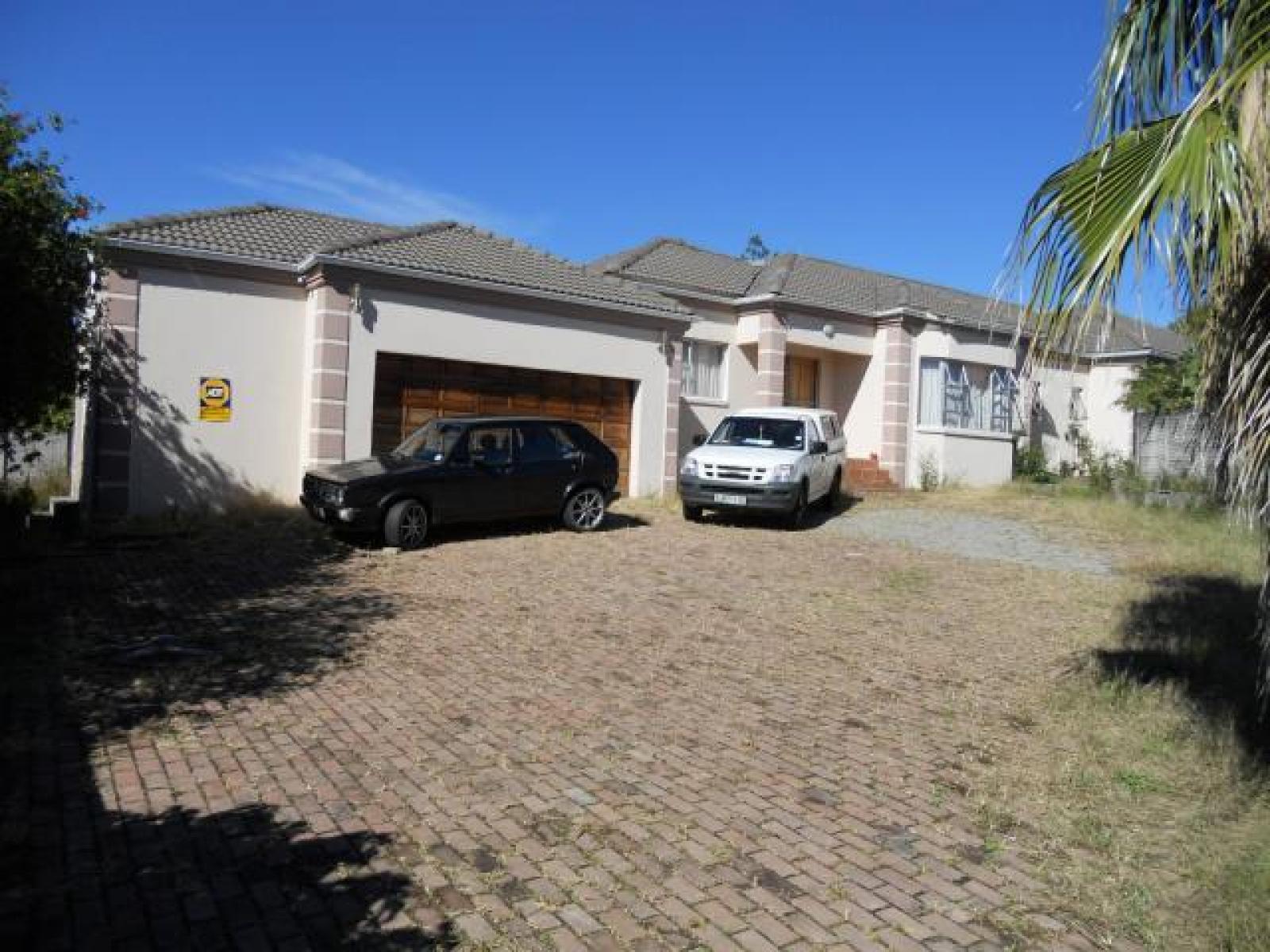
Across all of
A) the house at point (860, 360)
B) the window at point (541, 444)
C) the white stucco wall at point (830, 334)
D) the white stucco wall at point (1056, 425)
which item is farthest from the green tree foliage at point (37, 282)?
the white stucco wall at point (1056, 425)

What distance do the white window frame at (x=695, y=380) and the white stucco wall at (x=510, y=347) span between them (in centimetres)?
206

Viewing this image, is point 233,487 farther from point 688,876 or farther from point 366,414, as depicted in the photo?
point 688,876

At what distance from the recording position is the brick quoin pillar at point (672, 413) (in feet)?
60.5

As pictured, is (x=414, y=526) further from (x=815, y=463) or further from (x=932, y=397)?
(x=932, y=397)

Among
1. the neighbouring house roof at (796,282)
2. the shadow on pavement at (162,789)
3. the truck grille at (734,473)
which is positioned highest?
the neighbouring house roof at (796,282)

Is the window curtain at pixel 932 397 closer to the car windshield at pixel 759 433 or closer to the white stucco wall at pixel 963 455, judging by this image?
the white stucco wall at pixel 963 455

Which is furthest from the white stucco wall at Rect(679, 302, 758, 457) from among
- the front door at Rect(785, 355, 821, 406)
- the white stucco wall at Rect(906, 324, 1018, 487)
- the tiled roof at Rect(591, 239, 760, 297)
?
the white stucco wall at Rect(906, 324, 1018, 487)

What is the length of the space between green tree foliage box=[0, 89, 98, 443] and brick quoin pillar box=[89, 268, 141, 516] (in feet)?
4.32

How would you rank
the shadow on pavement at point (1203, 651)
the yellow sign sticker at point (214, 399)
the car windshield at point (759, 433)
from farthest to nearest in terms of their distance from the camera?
the car windshield at point (759, 433)
the yellow sign sticker at point (214, 399)
the shadow on pavement at point (1203, 651)

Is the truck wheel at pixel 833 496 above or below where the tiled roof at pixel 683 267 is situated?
below

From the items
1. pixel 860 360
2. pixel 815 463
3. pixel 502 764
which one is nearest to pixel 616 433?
pixel 815 463

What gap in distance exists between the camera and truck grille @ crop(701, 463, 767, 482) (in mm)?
14883

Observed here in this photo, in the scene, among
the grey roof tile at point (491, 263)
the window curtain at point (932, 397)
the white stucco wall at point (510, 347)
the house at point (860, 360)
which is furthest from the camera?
the window curtain at point (932, 397)

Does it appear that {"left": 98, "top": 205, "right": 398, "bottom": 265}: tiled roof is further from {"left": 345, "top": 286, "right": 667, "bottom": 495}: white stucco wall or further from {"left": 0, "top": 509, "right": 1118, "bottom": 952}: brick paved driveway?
{"left": 0, "top": 509, "right": 1118, "bottom": 952}: brick paved driveway
